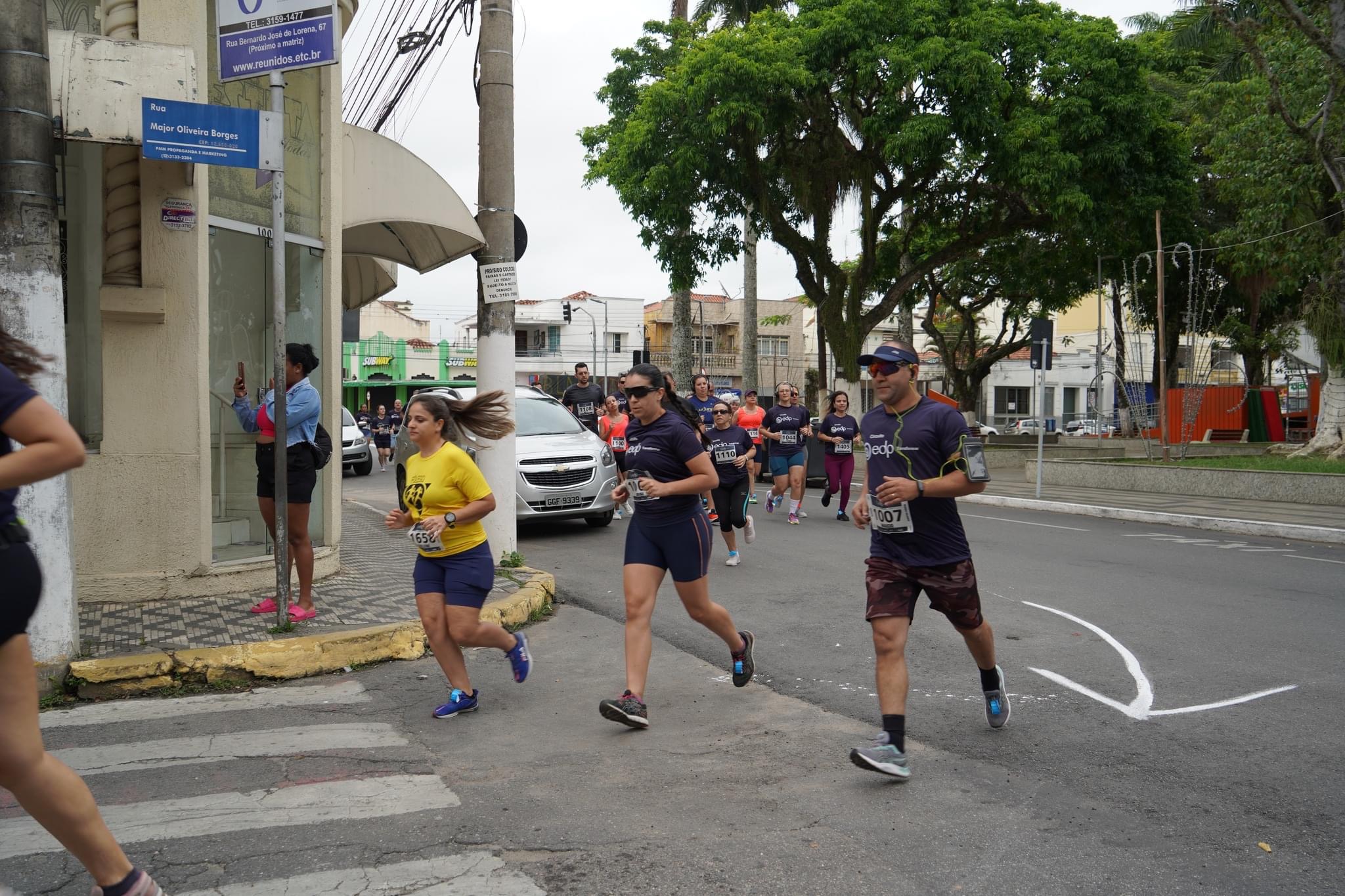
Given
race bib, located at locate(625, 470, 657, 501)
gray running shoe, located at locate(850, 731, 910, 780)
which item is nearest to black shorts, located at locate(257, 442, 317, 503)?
race bib, located at locate(625, 470, 657, 501)

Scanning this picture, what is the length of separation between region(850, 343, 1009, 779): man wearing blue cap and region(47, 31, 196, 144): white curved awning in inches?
179

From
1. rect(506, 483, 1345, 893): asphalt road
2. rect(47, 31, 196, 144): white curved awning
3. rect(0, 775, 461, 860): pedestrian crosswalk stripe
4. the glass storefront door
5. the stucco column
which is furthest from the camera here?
the glass storefront door

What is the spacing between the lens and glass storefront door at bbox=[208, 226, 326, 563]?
8.72 metres

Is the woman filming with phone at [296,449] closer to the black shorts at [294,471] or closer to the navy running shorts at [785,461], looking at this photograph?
the black shorts at [294,471]

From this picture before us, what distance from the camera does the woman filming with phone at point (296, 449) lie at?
730 cm

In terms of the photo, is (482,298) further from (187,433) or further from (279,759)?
(279,759)

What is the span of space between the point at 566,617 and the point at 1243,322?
103 feet

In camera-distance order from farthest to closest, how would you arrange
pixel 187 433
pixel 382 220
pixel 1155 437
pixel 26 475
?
pixel 1155 437 < pixel 382 220 < pixel 187 433 < pixel 26 475

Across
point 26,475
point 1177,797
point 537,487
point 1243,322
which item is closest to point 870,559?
point 1177,797

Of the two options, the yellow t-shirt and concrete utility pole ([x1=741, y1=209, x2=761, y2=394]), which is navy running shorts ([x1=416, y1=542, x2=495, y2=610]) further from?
concrete utility pole ([x1=741, y1=209, x2=761, y2=394])

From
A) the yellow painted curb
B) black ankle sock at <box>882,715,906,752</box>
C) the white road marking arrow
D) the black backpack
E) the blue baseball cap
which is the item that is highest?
the blue baseball cap

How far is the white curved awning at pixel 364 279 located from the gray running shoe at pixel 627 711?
12.4 meters

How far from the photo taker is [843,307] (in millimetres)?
26766

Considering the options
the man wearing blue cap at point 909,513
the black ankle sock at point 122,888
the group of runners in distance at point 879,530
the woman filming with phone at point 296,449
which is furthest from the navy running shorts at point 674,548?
the black ankle sock at point 122,888
